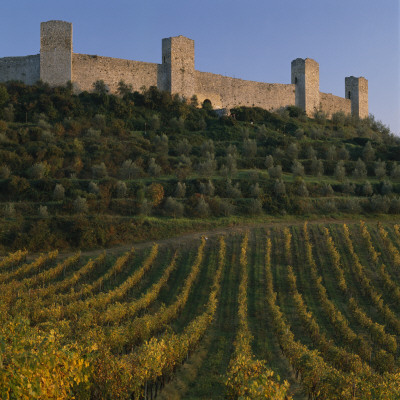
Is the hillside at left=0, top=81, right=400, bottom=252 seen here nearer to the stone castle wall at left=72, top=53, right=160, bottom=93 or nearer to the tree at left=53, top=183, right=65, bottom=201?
the tree at left=53, top=183, right=65, bottom=201

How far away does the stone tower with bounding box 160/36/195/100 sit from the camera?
44.8 metres

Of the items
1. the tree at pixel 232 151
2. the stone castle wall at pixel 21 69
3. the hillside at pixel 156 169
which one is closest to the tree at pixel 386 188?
the hillside at pixel 156 169

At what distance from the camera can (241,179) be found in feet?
108

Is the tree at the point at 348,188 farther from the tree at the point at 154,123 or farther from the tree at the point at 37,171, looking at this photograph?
the tree at the point at 37,171

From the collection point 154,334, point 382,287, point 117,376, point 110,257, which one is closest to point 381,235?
point 382,287

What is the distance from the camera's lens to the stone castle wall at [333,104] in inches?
2152

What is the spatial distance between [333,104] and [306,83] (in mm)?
5409

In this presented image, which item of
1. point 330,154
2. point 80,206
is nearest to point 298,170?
point 330,154

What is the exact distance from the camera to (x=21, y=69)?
41.1 meters

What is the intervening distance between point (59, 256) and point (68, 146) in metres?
13.7

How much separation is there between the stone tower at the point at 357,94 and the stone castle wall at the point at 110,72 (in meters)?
26.0

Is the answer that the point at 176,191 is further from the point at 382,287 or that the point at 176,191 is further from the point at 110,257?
the point at 382,287

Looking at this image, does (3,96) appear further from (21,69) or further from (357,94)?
(357,94)

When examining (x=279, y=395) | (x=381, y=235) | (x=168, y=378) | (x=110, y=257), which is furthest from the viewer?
(x=381, y=235)
